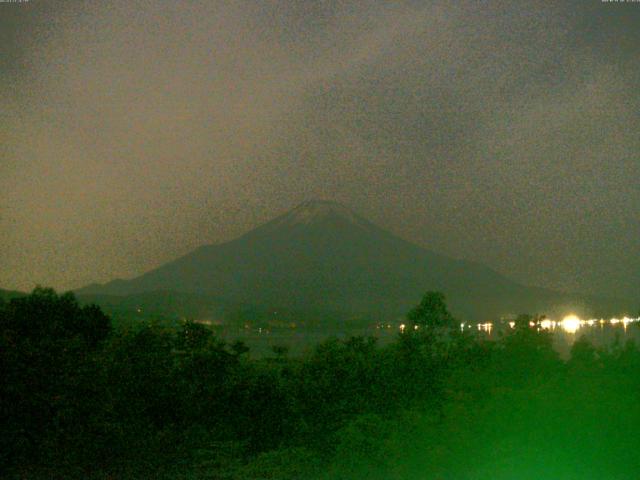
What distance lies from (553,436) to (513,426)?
385 millimetres

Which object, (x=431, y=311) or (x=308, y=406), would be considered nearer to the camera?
(x=308, y=406)

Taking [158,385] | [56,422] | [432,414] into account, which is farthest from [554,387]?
[56,422]

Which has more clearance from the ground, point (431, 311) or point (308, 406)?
point (431, 311)

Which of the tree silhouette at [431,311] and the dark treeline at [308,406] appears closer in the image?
the dark treeline at [308,406]

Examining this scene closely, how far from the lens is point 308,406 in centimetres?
876

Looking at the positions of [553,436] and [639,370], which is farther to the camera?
[639,370]

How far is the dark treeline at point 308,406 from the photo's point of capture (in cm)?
650

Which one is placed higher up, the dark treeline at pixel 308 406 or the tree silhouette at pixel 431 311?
the tree silhouette at pixel 431 311

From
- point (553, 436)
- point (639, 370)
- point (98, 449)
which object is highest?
point (639, 370)

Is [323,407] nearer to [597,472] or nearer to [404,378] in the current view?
[404,378]

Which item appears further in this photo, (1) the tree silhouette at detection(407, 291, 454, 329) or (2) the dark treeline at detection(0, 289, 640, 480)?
(1) the tree silhouette at detection(407, 291, 454, 329)

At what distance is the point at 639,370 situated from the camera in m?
8.13

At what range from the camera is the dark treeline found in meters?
6.50

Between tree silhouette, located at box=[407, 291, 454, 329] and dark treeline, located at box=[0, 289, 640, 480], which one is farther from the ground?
tree silhouette, located at box=[407, 291, 454, 329]
